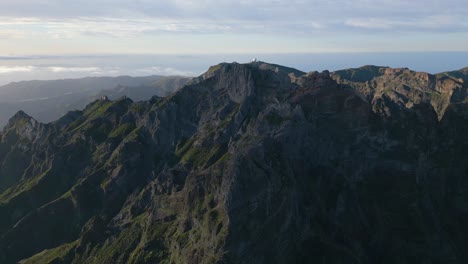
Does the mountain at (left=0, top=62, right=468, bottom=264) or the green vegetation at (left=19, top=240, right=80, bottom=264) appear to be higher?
the mountain at (left=0, top=62, right=468, bottom=264)

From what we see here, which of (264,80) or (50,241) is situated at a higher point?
(264,80)

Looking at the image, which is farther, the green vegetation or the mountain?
the green vegetation

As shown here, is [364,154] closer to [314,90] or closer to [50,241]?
[314,90]

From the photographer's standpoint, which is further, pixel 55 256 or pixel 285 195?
pixel 55 256

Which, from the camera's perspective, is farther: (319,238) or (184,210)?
(184,210)

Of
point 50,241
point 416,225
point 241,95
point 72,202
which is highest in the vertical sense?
point 241,95

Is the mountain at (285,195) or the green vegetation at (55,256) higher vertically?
the mountain at (285,195)

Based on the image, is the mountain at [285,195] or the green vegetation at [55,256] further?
the green vegetation at [55,256]

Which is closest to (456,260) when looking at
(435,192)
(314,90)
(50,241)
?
(435,192)
